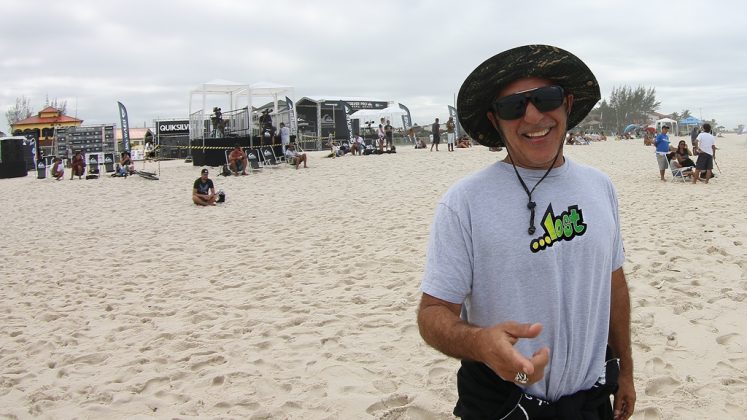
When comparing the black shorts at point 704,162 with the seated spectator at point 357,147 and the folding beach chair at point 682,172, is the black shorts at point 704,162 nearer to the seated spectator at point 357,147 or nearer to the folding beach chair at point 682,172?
the folding beach chair at point 682,172

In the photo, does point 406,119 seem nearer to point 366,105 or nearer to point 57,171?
point 366,105

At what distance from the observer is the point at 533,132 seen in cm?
145

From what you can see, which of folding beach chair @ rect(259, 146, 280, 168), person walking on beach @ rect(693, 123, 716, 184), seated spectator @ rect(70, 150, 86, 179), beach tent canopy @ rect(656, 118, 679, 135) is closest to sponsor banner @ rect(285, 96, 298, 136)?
folding beach chair @ rect(259, 146, 280, 168)

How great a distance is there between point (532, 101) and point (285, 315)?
350cm

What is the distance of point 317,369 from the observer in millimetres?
3508

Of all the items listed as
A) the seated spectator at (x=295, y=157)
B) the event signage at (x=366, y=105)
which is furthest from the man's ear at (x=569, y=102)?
the event signage at (x=366, y=105)

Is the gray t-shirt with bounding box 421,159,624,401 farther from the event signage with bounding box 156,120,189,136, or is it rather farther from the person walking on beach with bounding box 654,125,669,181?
the event signage with bounding box 156,120,189,136

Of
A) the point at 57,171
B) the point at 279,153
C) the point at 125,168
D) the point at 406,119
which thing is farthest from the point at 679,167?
the point at 406,119

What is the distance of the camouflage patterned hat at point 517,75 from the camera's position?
1.48 meters

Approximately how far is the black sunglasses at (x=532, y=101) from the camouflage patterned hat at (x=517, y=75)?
6 centimetres

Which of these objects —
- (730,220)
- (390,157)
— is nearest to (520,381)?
(730,220)

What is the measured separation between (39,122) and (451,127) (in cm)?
2614

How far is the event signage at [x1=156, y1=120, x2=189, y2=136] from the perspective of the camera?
31.7m

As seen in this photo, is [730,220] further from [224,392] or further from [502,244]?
[502,244]
